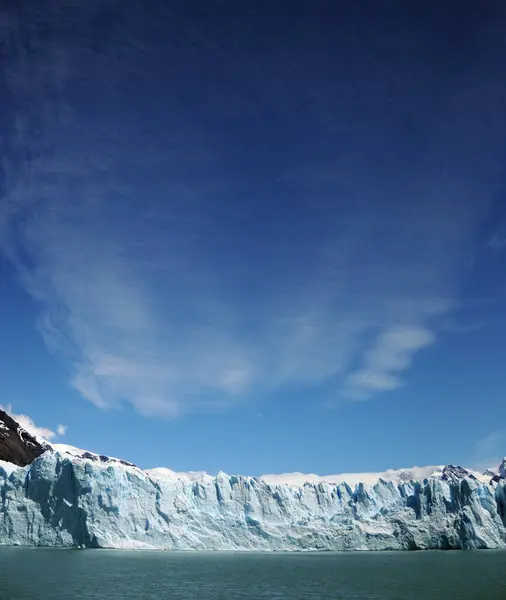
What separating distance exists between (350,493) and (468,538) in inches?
684

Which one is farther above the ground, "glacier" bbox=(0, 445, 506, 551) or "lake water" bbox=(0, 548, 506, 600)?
"glacier" bbox=(0, 445, 506, 551)

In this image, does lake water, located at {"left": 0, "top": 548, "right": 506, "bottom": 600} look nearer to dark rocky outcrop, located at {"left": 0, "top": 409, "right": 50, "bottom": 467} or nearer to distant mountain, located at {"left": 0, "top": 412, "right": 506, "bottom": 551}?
distant mountain, located at {"left": 0, "top": 412, "right": 506, "bottom": 551}

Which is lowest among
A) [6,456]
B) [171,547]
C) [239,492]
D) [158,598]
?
[158,598]

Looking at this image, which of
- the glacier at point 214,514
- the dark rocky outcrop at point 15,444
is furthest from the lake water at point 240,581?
the dark rocky outcrop at point 15,444

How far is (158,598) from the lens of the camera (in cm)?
2059

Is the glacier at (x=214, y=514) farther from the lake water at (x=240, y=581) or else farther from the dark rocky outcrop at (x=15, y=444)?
the dark rocky outcrop at (x=15, y=444)

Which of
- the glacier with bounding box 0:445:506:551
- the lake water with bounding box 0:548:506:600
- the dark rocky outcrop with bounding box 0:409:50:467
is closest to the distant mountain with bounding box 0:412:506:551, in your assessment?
the glacier with bounding box 0:445:506:551

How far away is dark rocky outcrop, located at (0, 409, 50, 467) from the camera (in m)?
91.6

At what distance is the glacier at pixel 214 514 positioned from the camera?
47.9 m

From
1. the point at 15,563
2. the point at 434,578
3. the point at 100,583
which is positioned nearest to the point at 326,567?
the point at 434,578

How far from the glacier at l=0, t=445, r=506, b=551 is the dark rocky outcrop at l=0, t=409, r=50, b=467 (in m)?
41.8

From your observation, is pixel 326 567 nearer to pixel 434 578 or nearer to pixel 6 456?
pixel 434 578

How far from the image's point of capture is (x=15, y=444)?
97.6 metres

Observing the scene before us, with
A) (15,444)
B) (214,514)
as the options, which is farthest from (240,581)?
(15,444)
